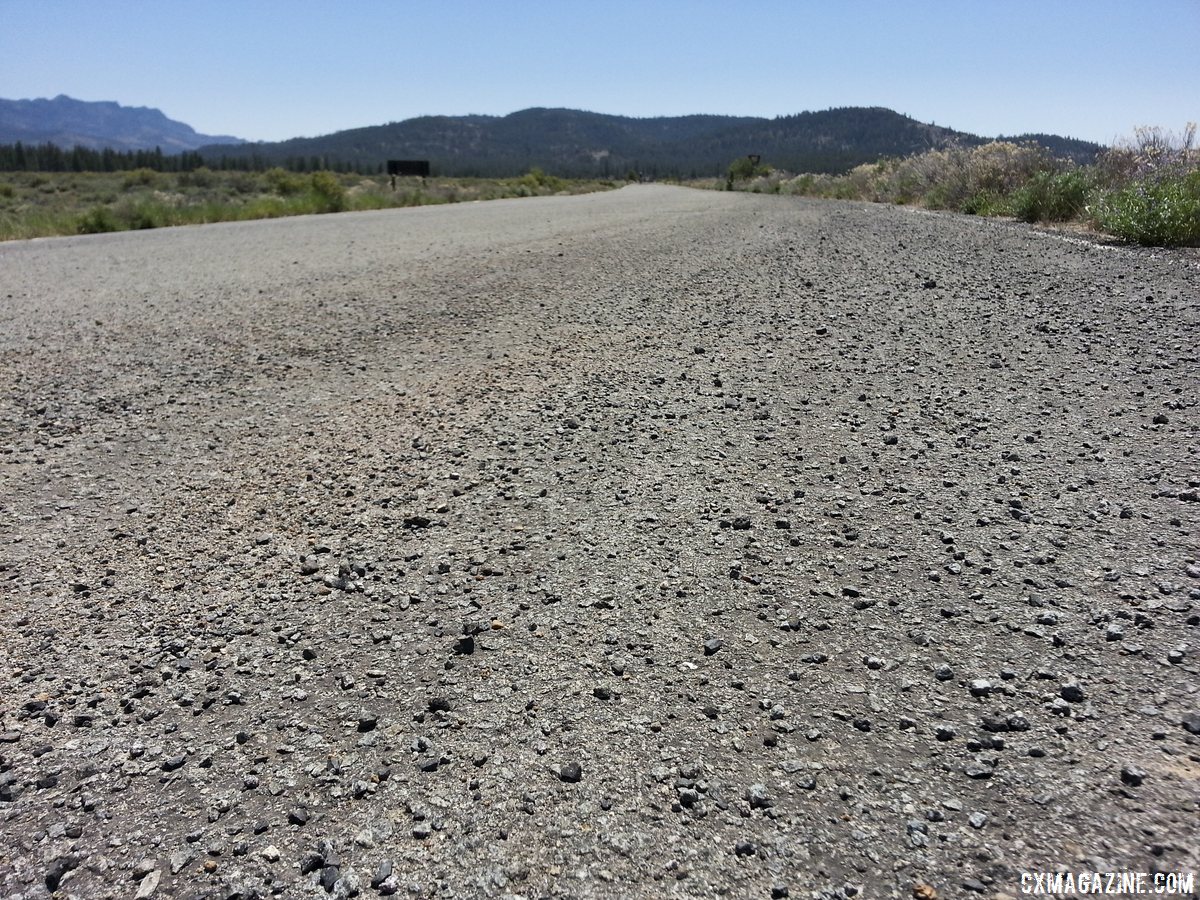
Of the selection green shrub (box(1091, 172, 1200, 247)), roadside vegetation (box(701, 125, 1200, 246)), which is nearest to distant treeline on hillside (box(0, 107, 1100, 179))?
roadside vegetation (box(701, 125, 1200, 246))

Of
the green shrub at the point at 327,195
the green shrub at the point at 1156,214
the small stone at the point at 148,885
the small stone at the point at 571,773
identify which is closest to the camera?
the small stone at the point at 148,885

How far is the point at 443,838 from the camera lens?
197 centimetres

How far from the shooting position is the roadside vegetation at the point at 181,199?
16922 mm

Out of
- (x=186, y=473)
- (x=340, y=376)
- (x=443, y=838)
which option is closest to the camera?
(x=443, y=838)

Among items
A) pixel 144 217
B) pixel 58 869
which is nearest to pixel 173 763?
pixel 58 869

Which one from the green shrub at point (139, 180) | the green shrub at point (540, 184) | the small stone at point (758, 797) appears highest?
the green shrub at point (540, 184)

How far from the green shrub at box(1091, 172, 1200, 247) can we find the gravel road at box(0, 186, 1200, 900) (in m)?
2.84

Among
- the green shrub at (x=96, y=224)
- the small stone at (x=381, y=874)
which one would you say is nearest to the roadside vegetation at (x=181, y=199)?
the green shrub at (x=96, y=224)

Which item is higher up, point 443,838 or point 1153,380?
point 1153,380

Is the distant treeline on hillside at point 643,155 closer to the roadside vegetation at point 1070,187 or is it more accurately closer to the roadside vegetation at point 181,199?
the roadside vegetation at point 1070,187

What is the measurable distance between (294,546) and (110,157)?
87.9 meters

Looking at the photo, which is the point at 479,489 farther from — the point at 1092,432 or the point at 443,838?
the point at 1092,432

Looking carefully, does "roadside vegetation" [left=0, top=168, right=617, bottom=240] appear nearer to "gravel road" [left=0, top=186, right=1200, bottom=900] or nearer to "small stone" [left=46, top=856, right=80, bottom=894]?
"gravel road" [left=0, top=186, right=1200, bottom=900]

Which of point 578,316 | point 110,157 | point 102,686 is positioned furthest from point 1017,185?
point 110,157
